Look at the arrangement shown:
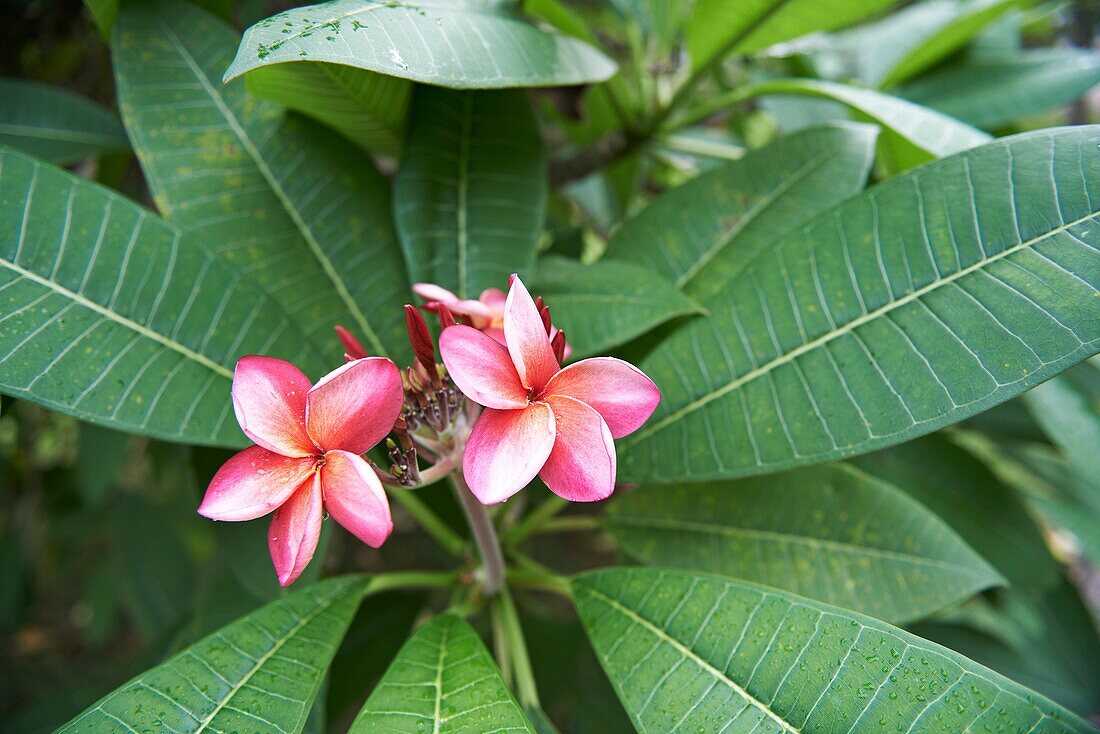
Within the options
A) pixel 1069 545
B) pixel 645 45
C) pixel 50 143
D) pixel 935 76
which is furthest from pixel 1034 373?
pixel 1069 545

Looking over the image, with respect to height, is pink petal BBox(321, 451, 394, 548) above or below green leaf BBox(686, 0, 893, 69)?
below

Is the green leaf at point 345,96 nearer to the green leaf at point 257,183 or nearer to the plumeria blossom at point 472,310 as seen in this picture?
the green leaf at point 257,183

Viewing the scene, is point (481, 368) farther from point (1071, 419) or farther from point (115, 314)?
point (1071, 419)

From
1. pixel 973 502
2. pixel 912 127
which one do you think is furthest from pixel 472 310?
pixel 973 502

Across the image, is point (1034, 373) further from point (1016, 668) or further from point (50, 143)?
point (50, 143)

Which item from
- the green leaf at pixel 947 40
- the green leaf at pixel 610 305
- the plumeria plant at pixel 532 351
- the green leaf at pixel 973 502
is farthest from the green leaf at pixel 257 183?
the green leaf at pixel 947 40

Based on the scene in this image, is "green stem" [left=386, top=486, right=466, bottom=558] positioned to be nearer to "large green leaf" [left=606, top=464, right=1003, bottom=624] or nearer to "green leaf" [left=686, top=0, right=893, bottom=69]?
"large green leaf" [left=606, top=464, right=1003, bottom=624]

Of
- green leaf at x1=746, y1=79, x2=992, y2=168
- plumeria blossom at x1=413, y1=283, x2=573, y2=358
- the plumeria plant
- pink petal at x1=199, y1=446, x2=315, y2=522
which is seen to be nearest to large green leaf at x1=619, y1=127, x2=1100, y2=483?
the plumeria plant
